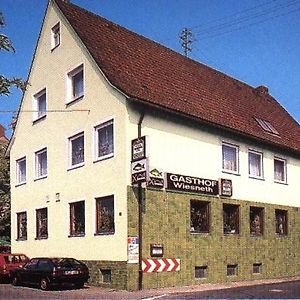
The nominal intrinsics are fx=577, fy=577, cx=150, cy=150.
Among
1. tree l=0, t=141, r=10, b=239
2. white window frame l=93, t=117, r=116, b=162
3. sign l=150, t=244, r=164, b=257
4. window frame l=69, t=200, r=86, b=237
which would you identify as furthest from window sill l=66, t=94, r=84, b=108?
tree l=0, t=141, r=10, b=239

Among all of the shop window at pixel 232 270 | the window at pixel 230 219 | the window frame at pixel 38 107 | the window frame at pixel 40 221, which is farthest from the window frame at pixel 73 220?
the shop window at pixel 232 270

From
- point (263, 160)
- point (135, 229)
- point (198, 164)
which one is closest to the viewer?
point (135, 229)

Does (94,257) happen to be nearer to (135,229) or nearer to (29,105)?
(135,229)

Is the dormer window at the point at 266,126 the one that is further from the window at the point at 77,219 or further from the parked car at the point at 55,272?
the parked car at the point at 55,272

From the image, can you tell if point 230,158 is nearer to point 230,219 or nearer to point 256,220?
point 230,219

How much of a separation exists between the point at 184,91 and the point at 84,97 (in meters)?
4.72

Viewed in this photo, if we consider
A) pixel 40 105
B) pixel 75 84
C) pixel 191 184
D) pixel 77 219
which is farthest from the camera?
pixel 40 105

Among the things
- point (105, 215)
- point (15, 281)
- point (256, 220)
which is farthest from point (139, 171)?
point (256, 220)

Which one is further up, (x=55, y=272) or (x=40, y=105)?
(x=40, y=105)

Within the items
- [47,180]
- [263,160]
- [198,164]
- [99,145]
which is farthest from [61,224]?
[263,160]

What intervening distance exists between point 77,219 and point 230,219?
683cm

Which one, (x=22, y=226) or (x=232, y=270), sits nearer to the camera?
(x=232, y=270)

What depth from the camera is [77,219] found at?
24.3 meters

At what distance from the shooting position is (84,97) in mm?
24219
